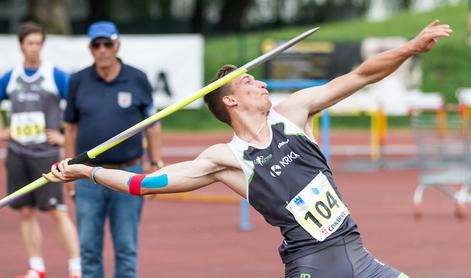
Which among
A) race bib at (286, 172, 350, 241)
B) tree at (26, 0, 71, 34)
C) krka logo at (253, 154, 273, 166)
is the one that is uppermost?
krka logo at (253, 154, 273, 166)

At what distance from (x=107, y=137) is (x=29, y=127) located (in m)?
1.63

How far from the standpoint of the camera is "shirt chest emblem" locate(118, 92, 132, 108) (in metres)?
8.10

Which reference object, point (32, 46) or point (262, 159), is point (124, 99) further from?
point (262, 159)

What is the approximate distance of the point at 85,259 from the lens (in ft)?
26.5

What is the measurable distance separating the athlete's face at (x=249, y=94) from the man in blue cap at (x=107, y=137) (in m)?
2.09

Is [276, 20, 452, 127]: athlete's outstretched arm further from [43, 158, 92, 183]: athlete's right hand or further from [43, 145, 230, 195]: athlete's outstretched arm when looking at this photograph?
[43, 158, 92, 183]: athlete's right hand

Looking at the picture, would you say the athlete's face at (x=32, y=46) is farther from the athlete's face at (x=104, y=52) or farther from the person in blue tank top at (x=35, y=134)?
the athlete's face at (x=104, y=52)

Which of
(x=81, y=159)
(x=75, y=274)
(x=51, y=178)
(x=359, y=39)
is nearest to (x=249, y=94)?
(x=81, y=159)

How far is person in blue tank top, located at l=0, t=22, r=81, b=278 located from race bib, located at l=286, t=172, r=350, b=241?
3.82m

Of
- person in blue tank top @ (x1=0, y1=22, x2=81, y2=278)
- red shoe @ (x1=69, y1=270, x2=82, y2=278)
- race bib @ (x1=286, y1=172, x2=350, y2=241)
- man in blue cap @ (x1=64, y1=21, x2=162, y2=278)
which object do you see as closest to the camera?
race bib @ (x1=286, y1=172, x2=350, y2=241)

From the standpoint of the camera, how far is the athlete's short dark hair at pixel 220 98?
20.0 ft

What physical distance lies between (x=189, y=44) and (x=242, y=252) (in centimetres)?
1289

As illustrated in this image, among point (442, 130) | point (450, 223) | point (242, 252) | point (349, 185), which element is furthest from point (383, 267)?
point (349, 185)

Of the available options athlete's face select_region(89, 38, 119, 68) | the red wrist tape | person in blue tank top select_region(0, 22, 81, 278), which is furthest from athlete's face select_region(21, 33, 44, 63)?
the red wrist tape
